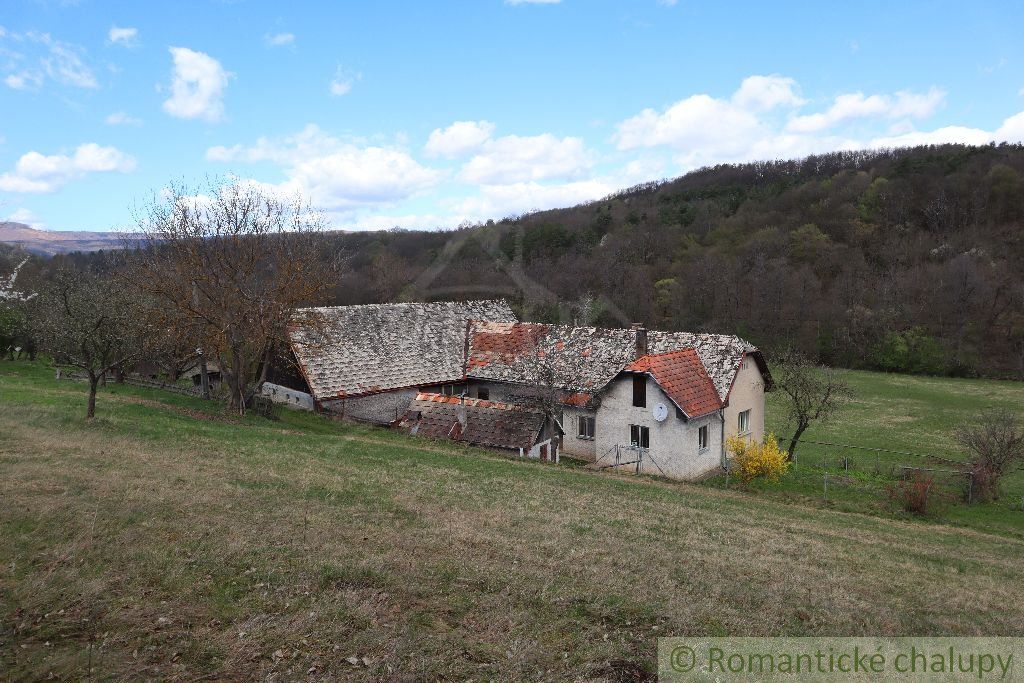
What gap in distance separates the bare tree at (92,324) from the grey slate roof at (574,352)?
16.9 m

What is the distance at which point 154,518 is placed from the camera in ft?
37.7

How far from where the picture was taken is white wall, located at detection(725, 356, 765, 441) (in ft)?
102

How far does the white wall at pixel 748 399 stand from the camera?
31000mm

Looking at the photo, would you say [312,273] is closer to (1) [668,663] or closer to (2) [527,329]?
(2) [527,329]

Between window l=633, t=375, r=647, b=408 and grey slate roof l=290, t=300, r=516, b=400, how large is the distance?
11.6m

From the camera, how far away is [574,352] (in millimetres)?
35062

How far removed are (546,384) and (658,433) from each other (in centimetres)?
568

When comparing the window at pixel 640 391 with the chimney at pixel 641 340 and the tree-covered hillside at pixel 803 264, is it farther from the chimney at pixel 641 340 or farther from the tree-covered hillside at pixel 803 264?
the tree-covered hillside at pixel 803 264

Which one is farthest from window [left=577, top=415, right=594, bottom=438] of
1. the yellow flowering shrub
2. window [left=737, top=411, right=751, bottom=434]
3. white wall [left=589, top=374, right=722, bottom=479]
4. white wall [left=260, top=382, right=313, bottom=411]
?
white wall [left=260, top=382, right=313, bottom=411]

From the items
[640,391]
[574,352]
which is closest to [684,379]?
[640,391]

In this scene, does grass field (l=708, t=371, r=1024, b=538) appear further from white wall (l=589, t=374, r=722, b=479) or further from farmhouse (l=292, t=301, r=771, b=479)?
farmhouse (l=292, t=301, r=771, b=479)

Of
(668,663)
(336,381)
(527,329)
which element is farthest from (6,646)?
(527,329)

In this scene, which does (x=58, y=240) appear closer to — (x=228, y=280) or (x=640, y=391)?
(x=228, y=280)

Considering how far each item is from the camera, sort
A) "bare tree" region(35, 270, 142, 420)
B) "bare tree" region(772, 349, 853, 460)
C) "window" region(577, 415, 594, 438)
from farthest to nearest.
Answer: "window" region(577, 415, 594, 438)
"bare tree" region(772, 349, 853, 460)
"bare tree" region(35, 270, 142, 420)
